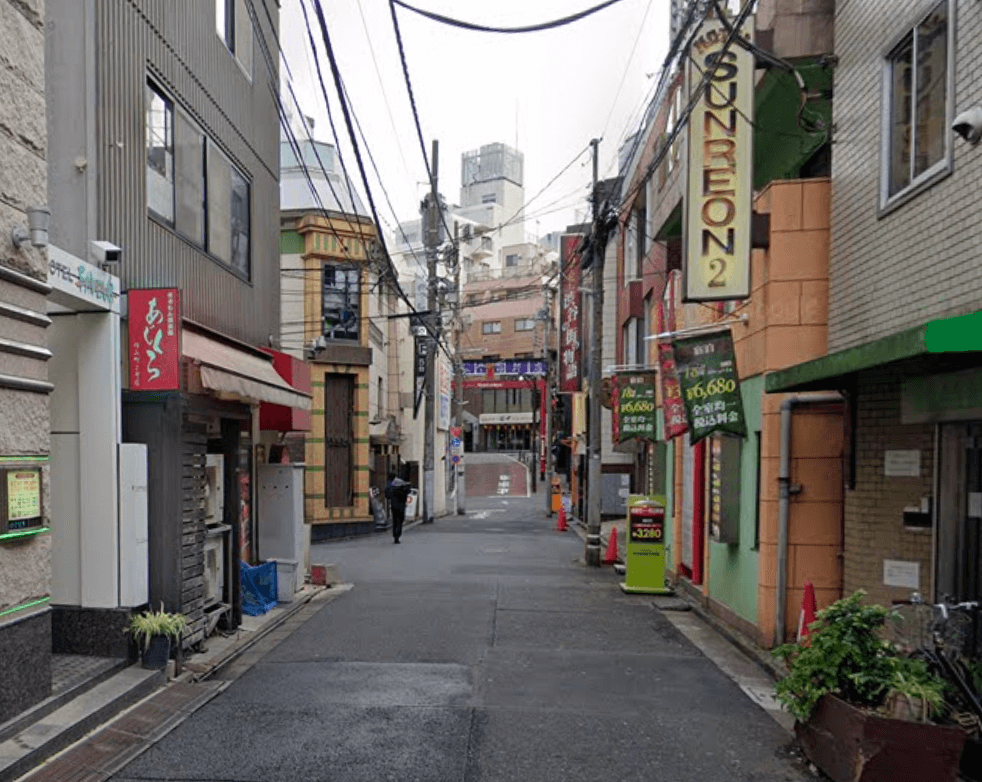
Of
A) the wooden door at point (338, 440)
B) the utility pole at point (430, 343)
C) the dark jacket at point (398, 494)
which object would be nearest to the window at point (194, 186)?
the dark jacket at point (398, 494)

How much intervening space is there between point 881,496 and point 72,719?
6.90 m

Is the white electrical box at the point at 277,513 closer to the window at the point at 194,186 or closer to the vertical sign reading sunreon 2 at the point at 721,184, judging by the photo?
the window at the point at 194,186

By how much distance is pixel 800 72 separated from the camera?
8602 millimetres

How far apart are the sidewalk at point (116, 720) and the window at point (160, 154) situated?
447 cm

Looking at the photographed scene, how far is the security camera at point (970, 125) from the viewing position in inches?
210

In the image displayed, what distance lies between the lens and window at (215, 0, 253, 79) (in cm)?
979

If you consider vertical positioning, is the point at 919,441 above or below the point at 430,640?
above

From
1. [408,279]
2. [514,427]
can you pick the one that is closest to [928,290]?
[408,279]

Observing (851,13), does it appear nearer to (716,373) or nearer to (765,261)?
(765,261)

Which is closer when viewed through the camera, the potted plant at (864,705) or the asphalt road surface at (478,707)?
the potted plant at (864,705)

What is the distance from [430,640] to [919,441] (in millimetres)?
5291

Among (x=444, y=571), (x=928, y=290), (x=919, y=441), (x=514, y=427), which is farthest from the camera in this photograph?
(x=514, y=427)

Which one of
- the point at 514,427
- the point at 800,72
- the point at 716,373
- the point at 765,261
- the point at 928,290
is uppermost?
the point at 800,72

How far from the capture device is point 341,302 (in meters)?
22.8
